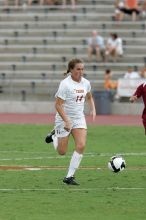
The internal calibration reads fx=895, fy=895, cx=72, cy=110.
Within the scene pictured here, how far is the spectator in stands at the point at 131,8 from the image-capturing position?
36.4 m

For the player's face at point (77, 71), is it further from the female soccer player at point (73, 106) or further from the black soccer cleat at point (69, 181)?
the black soccer cleat at point (69, 181)

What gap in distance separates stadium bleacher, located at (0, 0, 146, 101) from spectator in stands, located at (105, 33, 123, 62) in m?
0.36

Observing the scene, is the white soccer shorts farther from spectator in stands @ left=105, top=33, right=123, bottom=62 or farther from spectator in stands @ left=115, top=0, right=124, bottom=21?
spectator in stands @ left=115, top=0, right=124, bottom=21

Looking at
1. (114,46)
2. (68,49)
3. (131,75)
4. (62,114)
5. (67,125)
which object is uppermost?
(62,114)

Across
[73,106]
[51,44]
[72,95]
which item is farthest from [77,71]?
[51,44]

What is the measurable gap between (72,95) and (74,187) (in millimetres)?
1423

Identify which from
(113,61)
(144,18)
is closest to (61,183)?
(113,61)

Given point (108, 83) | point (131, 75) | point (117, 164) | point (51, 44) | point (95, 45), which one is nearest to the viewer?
point (117, 164)

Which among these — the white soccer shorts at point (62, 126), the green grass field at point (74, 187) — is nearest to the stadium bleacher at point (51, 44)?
the green grass field at point (74, 187)

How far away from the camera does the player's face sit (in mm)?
13445

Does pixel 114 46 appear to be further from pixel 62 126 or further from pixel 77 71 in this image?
pixel 77 71

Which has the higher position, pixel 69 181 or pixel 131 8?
pixel 131 8

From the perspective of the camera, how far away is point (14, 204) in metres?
11.5

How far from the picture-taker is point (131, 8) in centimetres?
3650
